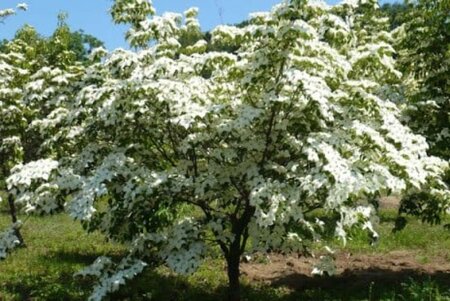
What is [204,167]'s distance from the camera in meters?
9.18

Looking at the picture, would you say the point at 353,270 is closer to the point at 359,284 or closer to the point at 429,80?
the point at 359,284

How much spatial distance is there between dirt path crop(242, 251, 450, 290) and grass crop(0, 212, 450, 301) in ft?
0.31

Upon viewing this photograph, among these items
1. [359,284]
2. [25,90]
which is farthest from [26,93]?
[359,284]

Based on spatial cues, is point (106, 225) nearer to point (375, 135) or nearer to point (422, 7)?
point (375, 135)

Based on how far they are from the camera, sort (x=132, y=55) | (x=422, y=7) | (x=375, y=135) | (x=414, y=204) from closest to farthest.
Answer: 1. (x=375, y=135)
2. (x=132, y=55)
3. (x=414, y=204)
4. (x=422, y=7)

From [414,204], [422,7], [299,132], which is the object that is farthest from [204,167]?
[422,7]

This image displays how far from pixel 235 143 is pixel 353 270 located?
5.60m

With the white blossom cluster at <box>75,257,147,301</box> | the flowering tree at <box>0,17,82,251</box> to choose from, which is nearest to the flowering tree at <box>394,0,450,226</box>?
the white blossom cluster at <box>75,257,147,301</box>

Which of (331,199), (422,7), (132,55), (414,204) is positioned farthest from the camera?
(422,7)

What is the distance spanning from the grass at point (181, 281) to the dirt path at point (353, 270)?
3.7 inches

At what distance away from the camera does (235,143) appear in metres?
8.45

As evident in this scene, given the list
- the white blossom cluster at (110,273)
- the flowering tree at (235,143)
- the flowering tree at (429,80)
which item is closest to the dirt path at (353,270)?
the flowering tree at (429,80)

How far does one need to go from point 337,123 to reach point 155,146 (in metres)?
2.91

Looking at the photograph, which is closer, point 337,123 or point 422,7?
point 337,123
